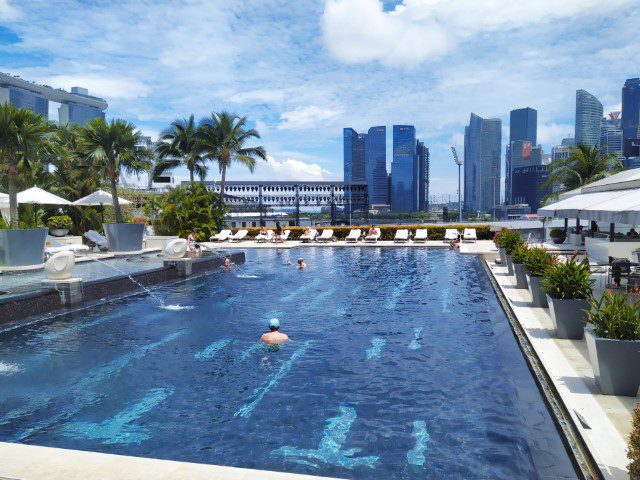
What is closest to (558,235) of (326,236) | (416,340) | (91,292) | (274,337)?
(326,236)

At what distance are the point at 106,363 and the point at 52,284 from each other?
458 centimetres

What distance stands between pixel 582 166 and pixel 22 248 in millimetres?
28596

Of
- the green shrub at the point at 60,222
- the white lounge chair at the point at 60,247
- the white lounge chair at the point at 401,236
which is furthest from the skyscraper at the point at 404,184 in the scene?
the white lounge chair at the point at 60,247

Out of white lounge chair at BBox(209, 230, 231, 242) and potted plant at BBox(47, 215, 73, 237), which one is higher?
potted plant at BBox(47, 215, 73, 237)

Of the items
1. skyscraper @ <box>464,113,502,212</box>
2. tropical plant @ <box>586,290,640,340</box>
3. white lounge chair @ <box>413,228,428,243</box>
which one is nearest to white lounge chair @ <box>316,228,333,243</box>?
white lounge chair @ <box>413,228,428,243</box>

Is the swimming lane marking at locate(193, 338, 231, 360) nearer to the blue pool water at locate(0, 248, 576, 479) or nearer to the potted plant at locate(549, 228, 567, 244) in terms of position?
the blue pool water at locate(0, 248, 576, 479)

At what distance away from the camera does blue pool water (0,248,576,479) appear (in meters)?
4.23

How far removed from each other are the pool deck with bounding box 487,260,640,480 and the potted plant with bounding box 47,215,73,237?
22896 millimetres

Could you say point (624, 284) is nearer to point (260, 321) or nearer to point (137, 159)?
point (260, 321)

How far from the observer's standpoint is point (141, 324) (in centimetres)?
913

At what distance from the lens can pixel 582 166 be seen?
2825cm

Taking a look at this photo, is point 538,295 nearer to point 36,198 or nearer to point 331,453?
point 331,453

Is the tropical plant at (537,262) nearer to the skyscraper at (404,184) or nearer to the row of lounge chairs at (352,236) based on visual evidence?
the row of lounge chairs at (352,236)

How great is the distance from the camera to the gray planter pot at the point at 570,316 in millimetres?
6691
